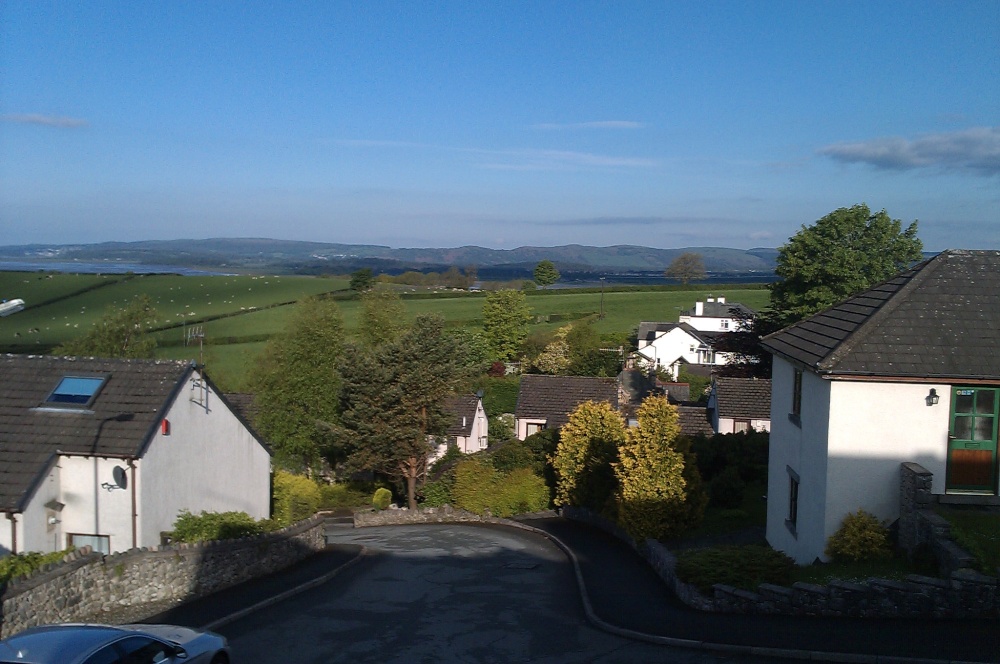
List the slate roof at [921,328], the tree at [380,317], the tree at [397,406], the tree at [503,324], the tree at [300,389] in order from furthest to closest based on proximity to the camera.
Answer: the tree at [503,324] → the tree at [380,317] → the tree at [300,389] → the tree at [397,406] → the slate roof at [921,328]

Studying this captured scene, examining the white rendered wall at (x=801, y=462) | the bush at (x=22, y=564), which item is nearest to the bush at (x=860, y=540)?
the white rendered wall at (x=801, y=462)

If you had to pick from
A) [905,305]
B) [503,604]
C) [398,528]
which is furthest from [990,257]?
[398,528]

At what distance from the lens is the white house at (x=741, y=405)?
41.2m

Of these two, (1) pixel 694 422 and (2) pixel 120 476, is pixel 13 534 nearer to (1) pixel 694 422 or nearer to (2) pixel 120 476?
(2) pixel 120 476

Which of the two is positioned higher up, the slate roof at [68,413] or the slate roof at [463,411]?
the slate roof at [68,413]

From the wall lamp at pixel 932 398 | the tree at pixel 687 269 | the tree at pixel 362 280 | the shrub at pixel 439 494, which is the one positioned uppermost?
the tree at pixel 687 269

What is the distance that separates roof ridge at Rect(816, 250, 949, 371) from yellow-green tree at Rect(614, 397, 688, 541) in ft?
18.2

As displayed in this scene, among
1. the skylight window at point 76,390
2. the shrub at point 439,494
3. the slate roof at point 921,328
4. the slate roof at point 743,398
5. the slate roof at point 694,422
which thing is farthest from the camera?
the slate roof at point 743,398

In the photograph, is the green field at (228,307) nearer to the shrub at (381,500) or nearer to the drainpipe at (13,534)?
the shrub at (381,500)

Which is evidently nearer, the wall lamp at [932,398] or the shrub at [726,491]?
the wall lamp at [932,398]

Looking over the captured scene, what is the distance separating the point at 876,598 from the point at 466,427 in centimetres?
3509

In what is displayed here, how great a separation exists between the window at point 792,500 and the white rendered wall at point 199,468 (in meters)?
13.9

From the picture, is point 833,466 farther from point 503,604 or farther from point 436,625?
point 436,625

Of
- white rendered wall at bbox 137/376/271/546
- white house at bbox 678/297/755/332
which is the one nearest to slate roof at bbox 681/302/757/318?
white house at bbox 678/297/755/332
